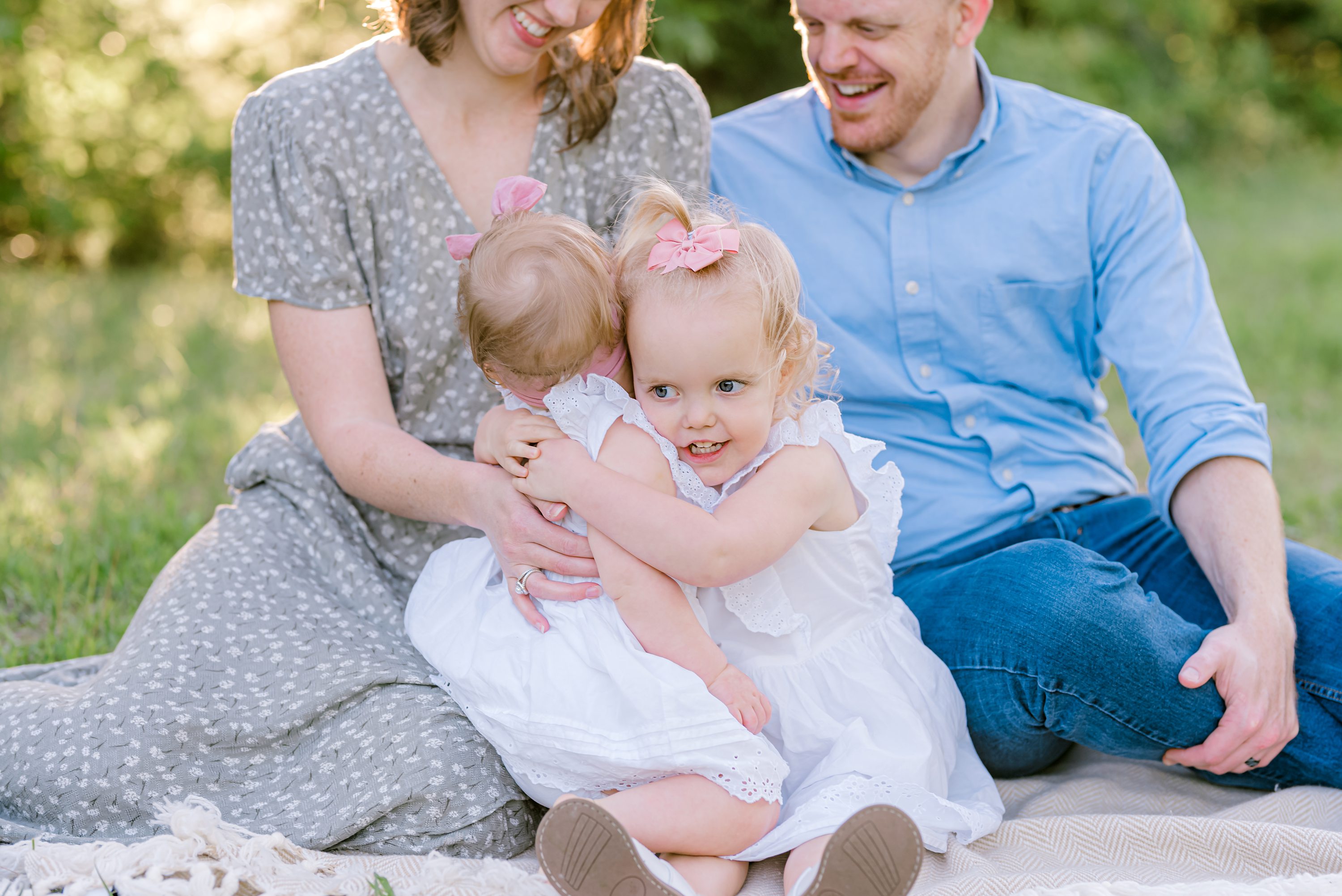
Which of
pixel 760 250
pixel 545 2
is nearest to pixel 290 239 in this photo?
pixel 545 2

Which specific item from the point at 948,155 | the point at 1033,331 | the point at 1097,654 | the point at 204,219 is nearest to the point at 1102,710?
the point at 1097,654

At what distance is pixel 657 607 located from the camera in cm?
185

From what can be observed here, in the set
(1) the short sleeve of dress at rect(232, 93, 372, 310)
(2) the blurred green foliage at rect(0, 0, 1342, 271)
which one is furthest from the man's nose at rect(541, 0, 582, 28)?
(2) the blurred green foliage at rect(0, 0, 1342, 271)

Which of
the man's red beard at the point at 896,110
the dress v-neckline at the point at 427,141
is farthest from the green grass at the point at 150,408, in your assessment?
the man's red beard at the point at 896,110

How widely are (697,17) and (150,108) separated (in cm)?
350

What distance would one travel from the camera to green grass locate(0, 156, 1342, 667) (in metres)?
2.94

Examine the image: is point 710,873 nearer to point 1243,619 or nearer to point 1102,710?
point 1102,710

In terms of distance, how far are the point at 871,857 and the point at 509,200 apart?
116cm

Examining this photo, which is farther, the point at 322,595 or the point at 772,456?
the point at 322,595

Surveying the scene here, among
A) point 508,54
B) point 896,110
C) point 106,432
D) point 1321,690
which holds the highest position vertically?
point 508,54

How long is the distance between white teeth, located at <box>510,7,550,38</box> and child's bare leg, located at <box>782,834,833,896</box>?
152cm

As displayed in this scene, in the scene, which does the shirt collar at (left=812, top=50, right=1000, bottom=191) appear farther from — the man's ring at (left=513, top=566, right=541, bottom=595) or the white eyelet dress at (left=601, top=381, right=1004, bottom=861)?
the man's ring at (left=513, top=566, right=541, bottom=595)

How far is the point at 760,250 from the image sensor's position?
1880 mm

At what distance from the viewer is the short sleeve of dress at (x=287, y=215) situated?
7.55ft
